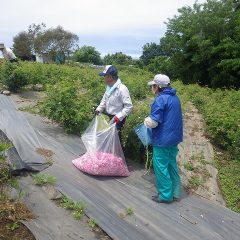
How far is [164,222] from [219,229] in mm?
617

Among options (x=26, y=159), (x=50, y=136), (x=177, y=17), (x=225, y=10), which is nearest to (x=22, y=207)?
(x=26, y=159)

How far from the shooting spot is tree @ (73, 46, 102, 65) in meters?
42.2

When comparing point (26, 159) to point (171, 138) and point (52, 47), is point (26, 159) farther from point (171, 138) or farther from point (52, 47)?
point (52, 47)

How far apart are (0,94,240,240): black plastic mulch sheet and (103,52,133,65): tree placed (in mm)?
36755

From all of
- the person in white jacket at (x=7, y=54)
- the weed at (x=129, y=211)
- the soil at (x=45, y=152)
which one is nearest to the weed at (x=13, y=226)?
the weed at (x=129, y=211)

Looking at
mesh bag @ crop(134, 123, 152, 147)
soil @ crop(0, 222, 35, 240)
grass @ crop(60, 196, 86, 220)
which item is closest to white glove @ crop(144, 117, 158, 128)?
mesh bag @ crop(134, 123, 152, 147)

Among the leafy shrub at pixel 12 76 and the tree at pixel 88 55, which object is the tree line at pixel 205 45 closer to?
the leafy shrub at pixel 12 76

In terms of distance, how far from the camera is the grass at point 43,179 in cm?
473

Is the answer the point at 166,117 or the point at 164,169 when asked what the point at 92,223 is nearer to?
the point at 164,169

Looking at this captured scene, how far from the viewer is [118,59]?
4291cm

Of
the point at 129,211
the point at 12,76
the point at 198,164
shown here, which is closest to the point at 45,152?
the point at 129,211

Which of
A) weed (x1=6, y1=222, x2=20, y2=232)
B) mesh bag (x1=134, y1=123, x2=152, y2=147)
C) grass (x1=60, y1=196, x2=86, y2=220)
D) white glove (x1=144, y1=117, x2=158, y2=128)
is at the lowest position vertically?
grass (x1=60, y1=196, x2=86, y2=220)

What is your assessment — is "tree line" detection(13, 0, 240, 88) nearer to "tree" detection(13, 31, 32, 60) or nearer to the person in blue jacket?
the person in blue jacket

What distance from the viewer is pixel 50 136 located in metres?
6.64
